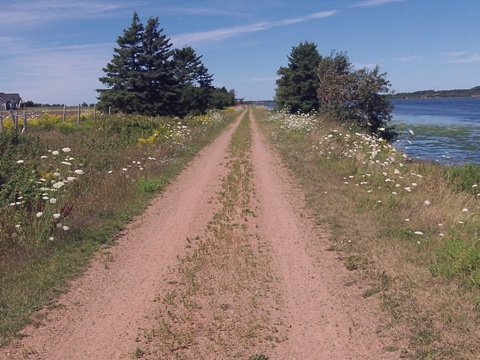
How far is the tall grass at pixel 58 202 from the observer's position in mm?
6020

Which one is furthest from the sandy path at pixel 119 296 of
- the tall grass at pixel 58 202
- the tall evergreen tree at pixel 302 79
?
the tall evergreen tree at pixel 302 79

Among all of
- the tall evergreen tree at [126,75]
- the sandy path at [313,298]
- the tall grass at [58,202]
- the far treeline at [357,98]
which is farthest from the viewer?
the tall evergreen tree at [126,75]

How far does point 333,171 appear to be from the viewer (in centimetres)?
1332

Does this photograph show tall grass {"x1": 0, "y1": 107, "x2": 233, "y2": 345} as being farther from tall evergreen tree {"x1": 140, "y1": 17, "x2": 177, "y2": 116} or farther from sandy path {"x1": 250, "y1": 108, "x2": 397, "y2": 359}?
tall evergreen tree {"x1": 140, "y1": 17, "x2": 177, "y2": 116}

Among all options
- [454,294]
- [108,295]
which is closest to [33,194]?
[108,295]

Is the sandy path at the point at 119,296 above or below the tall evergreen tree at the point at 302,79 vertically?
below

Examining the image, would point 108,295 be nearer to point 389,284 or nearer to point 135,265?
point 135,265

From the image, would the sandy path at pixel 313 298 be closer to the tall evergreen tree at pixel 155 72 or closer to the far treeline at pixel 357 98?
the far treeline at pixel 357 98

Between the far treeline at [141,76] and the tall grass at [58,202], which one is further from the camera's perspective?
the far treeline at [141,76]

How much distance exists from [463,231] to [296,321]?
12.1 ft

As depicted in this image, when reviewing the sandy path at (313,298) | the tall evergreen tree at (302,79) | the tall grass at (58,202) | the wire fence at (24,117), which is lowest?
the sandy path at (313,298)

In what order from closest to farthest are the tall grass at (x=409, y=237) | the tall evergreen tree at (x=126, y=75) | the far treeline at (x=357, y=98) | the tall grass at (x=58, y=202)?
the tall grass at (x=409, y=237), the tall grass at (x=58, y=202), the far treeline at (x=357, y=98), the tall evergreen tree at (x=126, y=75)

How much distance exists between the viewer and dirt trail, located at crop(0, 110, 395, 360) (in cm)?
456

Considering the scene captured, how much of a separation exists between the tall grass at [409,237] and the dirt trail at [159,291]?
1.02 ft
